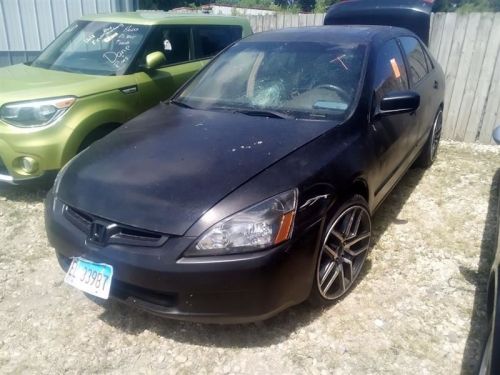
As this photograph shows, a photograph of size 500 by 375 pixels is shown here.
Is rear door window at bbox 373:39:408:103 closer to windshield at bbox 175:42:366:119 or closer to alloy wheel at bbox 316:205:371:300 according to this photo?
windshield at bbox 175:42:366:119

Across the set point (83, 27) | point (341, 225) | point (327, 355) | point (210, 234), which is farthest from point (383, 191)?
point (83, 27)

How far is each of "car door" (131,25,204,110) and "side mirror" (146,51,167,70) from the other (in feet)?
0.30

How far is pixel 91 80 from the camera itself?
4.18 m

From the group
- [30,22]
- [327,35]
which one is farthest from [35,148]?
[30,22]

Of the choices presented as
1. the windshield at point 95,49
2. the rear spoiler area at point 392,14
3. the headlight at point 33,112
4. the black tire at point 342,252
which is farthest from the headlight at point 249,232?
the rear spoiler area at point 392,14

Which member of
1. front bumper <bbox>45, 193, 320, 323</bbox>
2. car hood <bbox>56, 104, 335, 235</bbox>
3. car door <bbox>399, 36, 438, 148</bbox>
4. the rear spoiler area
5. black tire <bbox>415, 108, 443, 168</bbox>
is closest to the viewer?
front bumper <bbox>45, 193, 320, 323</bbox>

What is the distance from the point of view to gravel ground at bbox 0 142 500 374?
2354 millimetres

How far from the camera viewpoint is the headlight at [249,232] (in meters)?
2.07

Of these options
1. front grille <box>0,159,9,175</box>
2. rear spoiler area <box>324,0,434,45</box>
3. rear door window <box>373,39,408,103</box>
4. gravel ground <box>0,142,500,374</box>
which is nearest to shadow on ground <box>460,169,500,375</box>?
gravel ground <box>0,142,500,374</box>

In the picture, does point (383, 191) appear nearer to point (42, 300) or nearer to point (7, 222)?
point (42, 300)

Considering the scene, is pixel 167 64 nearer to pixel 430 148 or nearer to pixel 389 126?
pixel 389 126

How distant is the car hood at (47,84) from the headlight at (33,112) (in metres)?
0.05

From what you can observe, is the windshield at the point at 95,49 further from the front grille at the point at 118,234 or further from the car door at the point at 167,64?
the front grille at the point at 118,234

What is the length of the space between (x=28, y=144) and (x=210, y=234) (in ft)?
8.43
